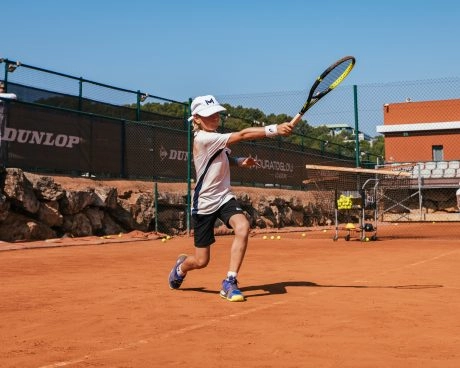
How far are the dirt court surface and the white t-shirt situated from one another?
813 millimetres

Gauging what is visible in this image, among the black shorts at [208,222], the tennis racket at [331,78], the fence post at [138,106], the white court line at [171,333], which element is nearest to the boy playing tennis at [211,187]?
the black shorts at [208,222]

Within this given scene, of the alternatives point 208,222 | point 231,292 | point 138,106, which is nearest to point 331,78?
point 208,222

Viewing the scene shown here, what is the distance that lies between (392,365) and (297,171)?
73.4 feet

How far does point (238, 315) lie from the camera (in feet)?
15.8

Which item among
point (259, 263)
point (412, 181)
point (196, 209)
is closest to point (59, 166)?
point (259, 263)

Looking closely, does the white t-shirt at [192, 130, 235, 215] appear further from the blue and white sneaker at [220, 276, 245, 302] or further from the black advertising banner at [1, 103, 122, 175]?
the black advertising banner at [1, 103, 122, 175]

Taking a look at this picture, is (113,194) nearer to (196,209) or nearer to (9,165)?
(9,165)

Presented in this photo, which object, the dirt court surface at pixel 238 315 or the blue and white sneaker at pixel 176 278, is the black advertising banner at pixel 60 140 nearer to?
the dirt court surface at pixel 238 315

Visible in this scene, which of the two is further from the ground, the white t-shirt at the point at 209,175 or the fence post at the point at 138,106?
the fence post at the point at 138,106

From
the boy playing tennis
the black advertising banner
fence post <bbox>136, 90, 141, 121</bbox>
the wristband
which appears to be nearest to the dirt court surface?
the boy playing tennis

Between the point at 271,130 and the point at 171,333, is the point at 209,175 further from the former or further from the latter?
the point at 171,333

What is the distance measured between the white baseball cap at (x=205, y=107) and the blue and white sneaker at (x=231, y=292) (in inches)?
56.4

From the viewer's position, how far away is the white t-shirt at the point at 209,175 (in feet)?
19.0

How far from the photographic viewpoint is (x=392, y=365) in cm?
326
